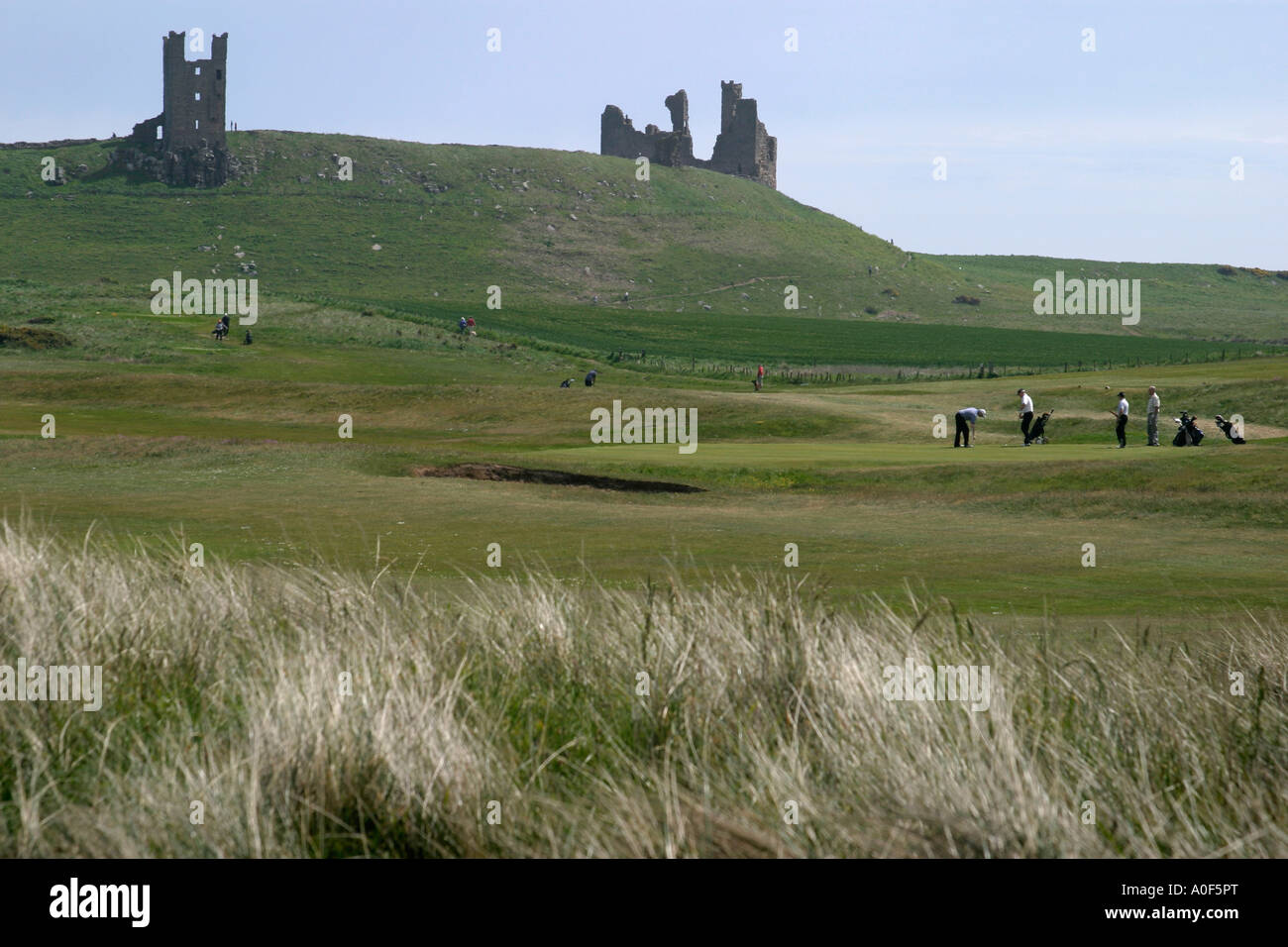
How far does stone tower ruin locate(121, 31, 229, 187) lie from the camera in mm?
174125

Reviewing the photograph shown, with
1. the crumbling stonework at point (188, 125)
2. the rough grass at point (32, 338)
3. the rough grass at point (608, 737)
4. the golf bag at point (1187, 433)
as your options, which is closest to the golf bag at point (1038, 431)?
the golf bag at point (1187, 433)

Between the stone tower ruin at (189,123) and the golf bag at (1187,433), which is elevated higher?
the stone tower ruin at (189,123)

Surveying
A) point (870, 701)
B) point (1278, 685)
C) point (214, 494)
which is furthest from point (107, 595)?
point (214, 494)

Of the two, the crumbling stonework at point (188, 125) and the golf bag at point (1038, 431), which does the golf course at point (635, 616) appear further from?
the crumbling stonework at point (188, 125)

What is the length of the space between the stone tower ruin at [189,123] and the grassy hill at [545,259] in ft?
11.5

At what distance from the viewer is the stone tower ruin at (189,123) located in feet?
571

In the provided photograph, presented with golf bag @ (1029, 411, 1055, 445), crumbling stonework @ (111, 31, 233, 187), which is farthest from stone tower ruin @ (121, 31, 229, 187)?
golf bag @ (1029, 411, 1055, 445)

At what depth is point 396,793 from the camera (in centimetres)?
682

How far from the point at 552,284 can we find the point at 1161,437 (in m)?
120

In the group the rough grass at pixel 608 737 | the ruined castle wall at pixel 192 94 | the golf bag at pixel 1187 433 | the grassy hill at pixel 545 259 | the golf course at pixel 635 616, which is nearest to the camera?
the rough grass at pixel 608 737

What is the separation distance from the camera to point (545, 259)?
166000 millimetres

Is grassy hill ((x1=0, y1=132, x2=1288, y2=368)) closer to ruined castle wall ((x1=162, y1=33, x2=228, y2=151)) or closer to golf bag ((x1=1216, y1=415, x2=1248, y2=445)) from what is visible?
ruined castle wall ((x1=162, y1=33, x2=228, y2=151))

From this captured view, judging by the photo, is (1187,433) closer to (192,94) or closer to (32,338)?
(32,338)

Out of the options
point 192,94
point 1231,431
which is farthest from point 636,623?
point 192,94
